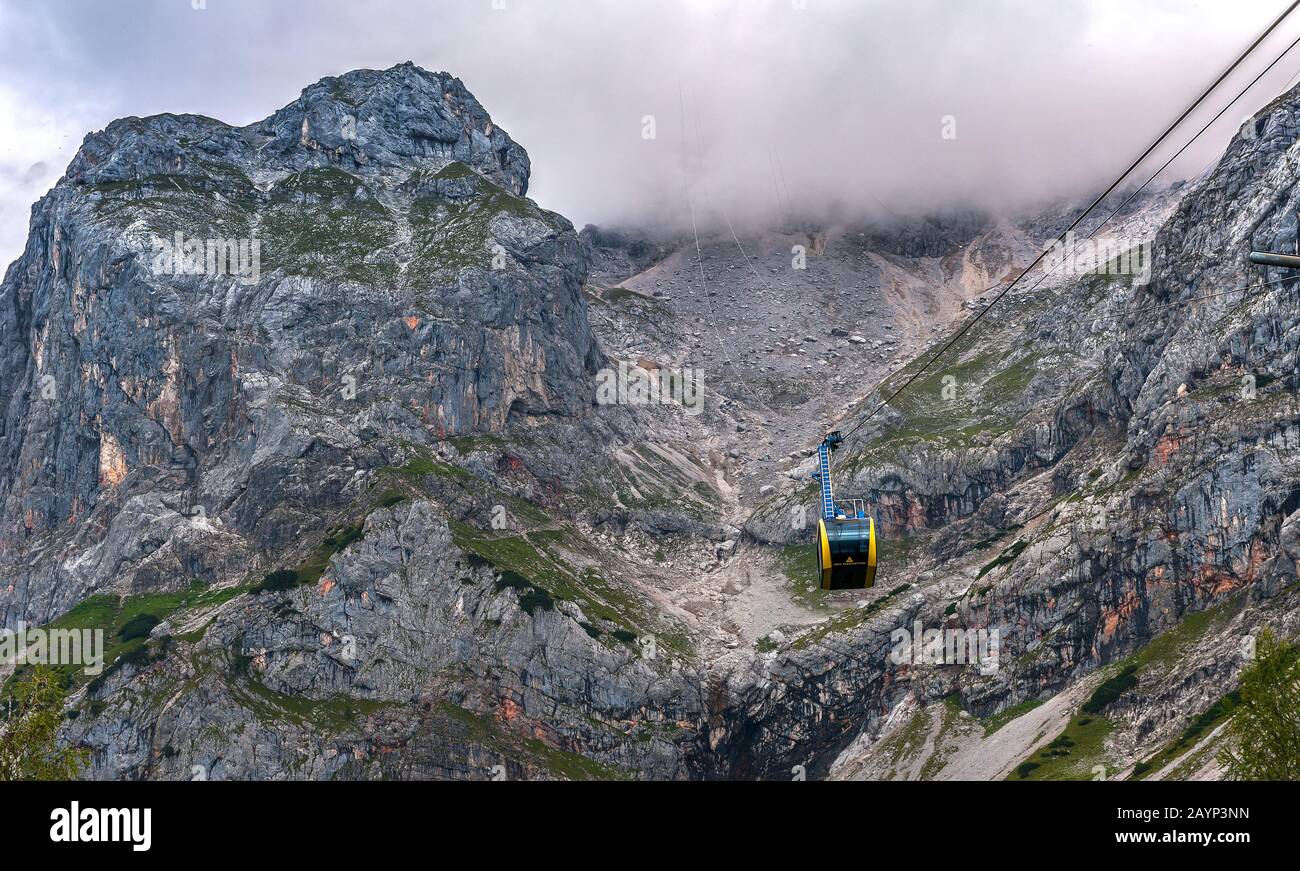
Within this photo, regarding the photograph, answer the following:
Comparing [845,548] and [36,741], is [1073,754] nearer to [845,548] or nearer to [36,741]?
[845,548]

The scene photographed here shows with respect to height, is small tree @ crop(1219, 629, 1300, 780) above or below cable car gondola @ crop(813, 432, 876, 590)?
below

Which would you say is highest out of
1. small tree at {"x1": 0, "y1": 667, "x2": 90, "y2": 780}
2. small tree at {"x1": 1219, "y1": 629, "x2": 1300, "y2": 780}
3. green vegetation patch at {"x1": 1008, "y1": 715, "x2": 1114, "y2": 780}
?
small tree at {"x1": 0, "y1": 667, "x2": 90, "y2": 780}

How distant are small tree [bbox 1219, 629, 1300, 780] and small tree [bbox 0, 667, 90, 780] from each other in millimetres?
50151

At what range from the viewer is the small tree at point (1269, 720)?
59.0 metres

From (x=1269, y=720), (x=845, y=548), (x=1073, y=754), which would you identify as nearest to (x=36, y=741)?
(x=845, y=548)

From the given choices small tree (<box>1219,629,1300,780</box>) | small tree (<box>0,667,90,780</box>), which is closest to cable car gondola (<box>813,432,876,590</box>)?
small tree (<box>1219,629,1300,780</box>)

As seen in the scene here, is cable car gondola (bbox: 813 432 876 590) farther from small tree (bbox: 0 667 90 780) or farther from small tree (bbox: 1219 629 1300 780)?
small tree (bbox: 0 667 90 780)

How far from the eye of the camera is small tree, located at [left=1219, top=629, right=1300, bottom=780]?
59.0 metres

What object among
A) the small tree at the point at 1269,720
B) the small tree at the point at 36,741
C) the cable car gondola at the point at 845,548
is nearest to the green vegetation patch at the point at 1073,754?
the cable car gondola at the point at 845,548
